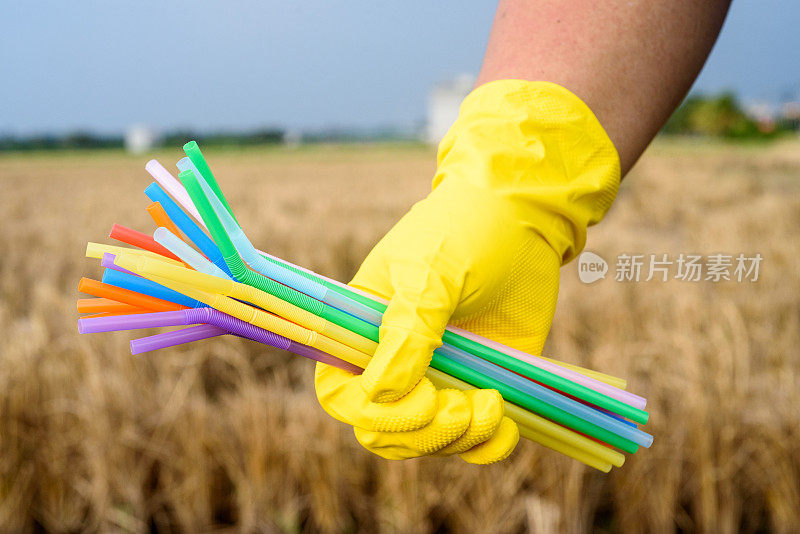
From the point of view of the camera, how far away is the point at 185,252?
0.67 metres

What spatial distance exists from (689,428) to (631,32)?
1.05m

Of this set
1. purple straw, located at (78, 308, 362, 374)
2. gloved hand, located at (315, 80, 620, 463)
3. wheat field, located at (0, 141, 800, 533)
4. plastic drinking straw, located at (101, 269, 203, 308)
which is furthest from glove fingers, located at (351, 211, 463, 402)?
wheat field, located at (0, 141, 800, 533)

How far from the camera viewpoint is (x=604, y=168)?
0.91 metres

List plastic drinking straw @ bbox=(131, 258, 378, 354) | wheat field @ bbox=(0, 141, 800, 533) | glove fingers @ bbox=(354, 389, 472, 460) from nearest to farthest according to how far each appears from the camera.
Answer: plastic drinking straw @ bbox=(131, 258, 378, 354) < glove fingers @ bbox=(354, 389, 472, 460) < wheat field @ bbox=(0, 141, 800, 533)

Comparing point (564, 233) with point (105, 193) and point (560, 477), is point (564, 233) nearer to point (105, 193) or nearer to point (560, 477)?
point (560, 477)

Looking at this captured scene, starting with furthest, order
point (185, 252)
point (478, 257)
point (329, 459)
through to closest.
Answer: point (329, 459)
point (478, 257)
point (185, 252)

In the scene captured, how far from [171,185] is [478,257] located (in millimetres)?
411

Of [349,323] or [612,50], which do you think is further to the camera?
[612,50]

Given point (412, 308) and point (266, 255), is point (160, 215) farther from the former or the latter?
point (412, 308)

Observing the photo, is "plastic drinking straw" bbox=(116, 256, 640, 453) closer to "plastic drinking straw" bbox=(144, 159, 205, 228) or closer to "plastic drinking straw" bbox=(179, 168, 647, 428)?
"plastic drinking straw" bbox=(179, 168, 647, 428)

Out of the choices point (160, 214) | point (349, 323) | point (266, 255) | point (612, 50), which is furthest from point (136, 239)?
point (612, 50)

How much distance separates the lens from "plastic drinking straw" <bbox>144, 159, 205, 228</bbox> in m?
0.73

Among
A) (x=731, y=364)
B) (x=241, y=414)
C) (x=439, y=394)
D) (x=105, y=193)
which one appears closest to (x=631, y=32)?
(x=439, y=394)

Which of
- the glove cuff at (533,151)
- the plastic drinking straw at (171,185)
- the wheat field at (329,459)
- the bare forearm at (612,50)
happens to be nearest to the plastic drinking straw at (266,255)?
the plastic drinking straw at (171,185)
